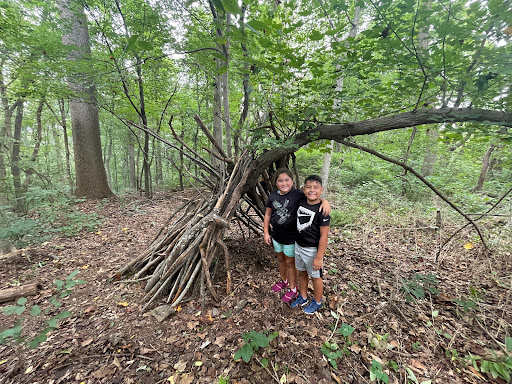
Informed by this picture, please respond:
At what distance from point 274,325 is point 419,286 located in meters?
2.15

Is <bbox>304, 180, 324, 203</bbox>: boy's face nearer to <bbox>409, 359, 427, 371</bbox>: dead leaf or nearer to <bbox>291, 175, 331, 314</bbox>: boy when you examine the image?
<bbox>291, 175, 331, 314</bbox>: boy

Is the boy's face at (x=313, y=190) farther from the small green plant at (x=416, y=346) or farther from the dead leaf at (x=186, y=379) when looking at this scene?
the dead leaf at (x=186, y=379)

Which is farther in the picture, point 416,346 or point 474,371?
point 416,346

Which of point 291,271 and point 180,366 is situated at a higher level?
point 291,271

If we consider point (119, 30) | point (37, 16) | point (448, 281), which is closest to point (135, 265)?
point (448, 281)

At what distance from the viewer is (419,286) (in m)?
2.81

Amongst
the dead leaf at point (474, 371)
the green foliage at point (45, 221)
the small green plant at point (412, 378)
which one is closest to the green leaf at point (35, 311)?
the green foliage at point (45, 221)

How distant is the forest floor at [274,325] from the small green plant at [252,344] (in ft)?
0.27

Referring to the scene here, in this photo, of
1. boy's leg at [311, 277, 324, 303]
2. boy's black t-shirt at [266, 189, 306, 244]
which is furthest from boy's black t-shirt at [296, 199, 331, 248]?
boy's leg at [311, 277, 324, 303]

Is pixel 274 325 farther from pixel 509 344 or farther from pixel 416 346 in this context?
pixel 509 344

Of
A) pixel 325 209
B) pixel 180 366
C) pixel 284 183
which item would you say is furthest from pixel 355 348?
pixel 284 183

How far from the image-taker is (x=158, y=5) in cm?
327

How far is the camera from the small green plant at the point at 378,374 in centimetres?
176

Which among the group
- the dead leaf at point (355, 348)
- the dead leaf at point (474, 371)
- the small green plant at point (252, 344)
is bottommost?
the dead leaf at point (355, 348)
